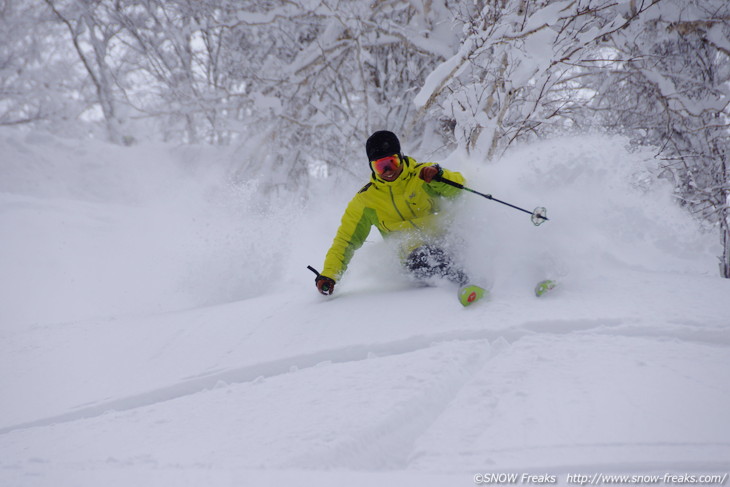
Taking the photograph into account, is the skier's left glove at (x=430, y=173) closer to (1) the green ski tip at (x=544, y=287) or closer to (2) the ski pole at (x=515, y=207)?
(2) the ski pole at (x=515, y=207)

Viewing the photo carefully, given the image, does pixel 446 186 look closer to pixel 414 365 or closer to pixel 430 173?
pixel 430 173

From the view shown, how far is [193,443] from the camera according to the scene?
160 centimetres

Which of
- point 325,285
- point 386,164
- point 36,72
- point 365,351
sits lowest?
point 365,351

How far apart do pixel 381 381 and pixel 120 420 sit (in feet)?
4.12

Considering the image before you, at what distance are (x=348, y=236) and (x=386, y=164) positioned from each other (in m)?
0.72

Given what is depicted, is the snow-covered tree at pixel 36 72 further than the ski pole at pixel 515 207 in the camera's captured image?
Yes

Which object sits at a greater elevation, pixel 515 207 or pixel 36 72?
pixel 36 72

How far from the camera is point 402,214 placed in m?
3.28

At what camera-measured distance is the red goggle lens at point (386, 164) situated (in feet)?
9.91

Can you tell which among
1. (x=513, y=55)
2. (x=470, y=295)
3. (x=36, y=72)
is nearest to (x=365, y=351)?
(x=470, y=295)

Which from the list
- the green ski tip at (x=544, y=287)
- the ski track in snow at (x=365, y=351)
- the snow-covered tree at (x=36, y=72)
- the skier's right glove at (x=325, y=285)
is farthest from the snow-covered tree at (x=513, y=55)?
the snow-covered tree at (x=36, y=72)

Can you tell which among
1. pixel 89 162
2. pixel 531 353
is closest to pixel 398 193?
pixel 531 353

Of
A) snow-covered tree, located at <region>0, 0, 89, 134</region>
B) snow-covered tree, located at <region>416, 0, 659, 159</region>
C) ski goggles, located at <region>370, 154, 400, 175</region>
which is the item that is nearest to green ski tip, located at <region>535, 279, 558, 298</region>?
ski goggles, located at <region>370, 154, 400, 175</region>

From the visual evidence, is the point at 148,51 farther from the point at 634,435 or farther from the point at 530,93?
the point at 634,435
